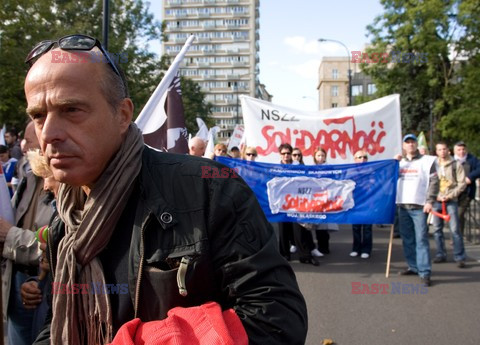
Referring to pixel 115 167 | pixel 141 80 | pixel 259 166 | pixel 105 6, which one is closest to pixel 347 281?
pixel 259 166

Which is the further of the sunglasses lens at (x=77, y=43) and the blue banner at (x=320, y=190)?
the blue banner at (x=320, y=190)

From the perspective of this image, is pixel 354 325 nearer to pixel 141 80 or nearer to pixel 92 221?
pixel 92 221

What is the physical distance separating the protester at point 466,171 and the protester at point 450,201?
39 centimetres

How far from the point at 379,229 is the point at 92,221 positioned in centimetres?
1171

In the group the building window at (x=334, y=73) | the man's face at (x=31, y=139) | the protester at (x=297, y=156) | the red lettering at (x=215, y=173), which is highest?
the building window at (x=334, y=73)

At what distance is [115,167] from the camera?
144 centimetres

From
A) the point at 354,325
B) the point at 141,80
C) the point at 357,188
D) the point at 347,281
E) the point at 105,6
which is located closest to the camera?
the point at 354,325

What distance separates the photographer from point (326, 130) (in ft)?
29.8

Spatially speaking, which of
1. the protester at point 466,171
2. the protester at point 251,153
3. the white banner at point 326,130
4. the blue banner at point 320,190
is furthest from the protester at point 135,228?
the protester at point 466,171

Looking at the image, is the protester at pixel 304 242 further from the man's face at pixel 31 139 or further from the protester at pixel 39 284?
the protester at pixel 39 284

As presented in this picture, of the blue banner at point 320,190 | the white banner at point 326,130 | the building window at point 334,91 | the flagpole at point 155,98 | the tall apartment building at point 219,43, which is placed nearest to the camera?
the flagpole at point 155,98

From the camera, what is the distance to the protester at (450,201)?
7867mm

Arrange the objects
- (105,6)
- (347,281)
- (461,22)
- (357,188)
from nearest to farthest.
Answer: (105,6)
(347,281)
(357,188)
(461,22)

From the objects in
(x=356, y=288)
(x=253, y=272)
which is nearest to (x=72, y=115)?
(x=253, y=272)
